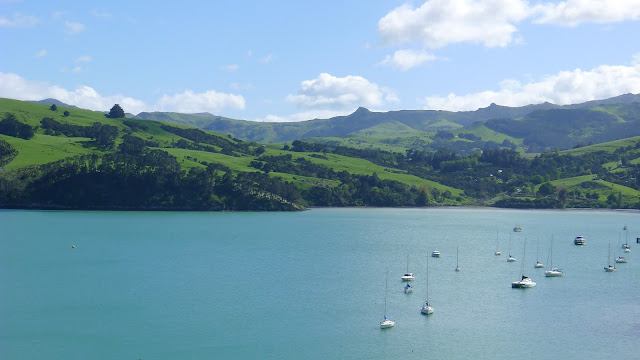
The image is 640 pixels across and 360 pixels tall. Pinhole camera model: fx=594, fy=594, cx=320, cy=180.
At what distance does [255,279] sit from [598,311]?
45154mm

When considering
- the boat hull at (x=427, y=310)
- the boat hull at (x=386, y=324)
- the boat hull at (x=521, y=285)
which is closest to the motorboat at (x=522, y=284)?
the boat hull at (x=521, y=285)

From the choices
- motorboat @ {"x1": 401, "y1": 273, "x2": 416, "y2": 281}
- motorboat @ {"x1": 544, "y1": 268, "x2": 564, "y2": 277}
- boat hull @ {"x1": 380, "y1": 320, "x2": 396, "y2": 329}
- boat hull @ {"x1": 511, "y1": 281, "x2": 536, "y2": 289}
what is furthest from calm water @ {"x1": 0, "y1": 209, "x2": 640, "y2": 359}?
boat hull @ {"x1": 511, "y1": 281, "x2": 536, "y2": 289}

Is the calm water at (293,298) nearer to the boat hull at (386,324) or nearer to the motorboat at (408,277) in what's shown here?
the boat hull at (386,324)

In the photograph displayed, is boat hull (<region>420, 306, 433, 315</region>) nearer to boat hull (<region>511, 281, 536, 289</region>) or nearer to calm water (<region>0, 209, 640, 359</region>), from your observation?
calm water (<region>0, 209, 640, 359</region>)

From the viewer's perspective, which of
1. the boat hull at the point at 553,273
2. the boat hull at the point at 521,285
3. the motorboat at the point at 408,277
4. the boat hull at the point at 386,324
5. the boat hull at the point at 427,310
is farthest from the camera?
the boat hull at the point at 553,273

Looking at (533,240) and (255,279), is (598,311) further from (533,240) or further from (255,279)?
(533,240)

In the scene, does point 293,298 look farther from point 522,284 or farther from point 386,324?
point 522,284

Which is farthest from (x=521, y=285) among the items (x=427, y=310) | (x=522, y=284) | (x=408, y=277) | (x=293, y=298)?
(x=293, y=298)

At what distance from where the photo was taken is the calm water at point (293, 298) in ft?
183

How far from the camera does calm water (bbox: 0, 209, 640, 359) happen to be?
55.9 m

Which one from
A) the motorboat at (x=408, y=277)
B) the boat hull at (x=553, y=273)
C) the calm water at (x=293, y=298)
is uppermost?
the boat hull at (x=553, y=273)

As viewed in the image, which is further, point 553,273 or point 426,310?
point 553,273

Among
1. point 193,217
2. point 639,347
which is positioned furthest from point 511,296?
point 193,217

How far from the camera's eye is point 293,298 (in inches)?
2923
